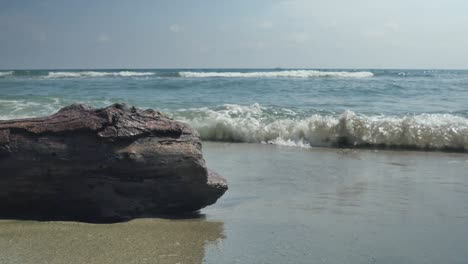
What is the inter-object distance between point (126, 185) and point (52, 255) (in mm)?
905

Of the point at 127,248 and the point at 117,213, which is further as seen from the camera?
the point at 117,213

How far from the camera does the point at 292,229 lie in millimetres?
4172

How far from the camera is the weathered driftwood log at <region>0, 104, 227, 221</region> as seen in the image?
4.18 m

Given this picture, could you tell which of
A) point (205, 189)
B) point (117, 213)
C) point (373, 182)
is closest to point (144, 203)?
point (117, 213)

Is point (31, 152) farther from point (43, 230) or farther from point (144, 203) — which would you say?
point (144, 203)

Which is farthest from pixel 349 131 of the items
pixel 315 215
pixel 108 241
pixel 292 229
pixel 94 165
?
pixel 108 241

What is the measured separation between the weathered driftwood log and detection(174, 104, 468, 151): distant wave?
5664 mm

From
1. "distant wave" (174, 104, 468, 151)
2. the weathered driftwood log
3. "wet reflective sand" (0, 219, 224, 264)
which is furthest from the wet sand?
"distant wave" (174, 104, 468, 151)

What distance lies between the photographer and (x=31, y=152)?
13.7 feet

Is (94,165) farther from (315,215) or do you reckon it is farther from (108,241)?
(315,215)

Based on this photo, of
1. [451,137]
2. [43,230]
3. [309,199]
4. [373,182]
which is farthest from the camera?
[451,137]

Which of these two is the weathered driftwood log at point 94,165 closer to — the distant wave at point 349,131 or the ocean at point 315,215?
the ocean at point 315,215

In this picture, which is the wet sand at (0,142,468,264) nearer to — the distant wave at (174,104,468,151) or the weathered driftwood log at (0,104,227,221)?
the weathered driftwood log at (0,104,227,221)

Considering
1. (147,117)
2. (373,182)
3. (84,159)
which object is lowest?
(373,182)
